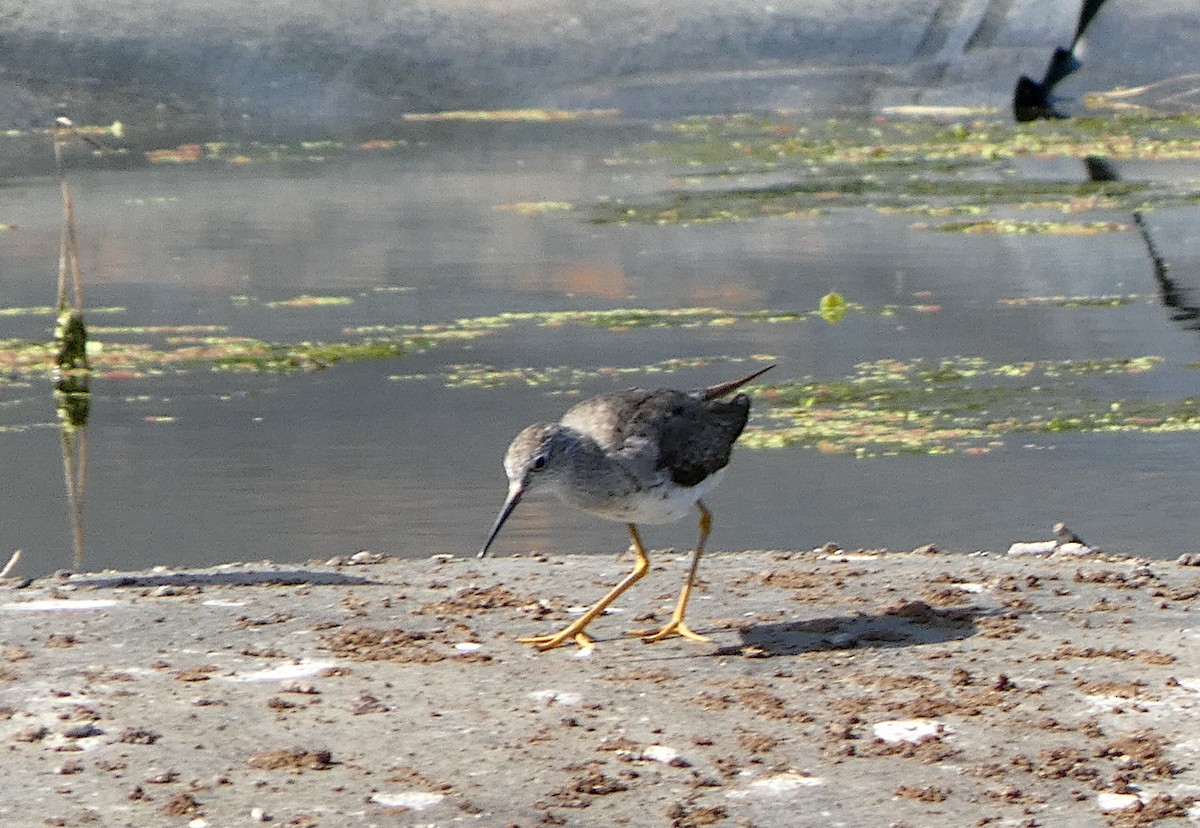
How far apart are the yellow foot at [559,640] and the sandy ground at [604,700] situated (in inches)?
2.0

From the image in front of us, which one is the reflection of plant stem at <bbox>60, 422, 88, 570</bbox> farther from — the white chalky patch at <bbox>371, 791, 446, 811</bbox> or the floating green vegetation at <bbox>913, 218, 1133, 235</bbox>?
the floating green vegetation at <bbox>913, 218, 1133, 235</bbox>

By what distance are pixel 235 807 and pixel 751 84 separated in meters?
29.0

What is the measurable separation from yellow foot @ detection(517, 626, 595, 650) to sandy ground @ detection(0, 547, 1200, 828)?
0.05 meters

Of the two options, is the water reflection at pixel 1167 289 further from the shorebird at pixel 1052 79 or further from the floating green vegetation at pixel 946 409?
the shorebird at pixel 1052 79

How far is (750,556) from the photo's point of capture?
792cm

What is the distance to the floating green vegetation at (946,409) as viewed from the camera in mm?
9961

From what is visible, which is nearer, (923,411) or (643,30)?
(923,411)

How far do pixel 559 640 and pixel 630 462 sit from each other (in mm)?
589

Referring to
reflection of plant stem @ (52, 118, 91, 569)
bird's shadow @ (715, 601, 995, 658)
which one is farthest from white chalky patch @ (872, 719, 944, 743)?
reflection of plant stem @ (52, 118, 91, 569)

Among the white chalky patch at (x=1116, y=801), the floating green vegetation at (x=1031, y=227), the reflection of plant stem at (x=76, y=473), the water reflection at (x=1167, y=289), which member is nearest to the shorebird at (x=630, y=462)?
the white chalky patch at (x=1116, y=801)

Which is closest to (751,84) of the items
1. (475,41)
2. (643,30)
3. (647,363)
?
(643,30)

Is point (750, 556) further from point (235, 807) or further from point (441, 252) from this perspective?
point (441, 252)

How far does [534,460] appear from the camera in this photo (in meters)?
6.09

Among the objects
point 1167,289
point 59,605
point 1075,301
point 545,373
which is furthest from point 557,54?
point 59,605
